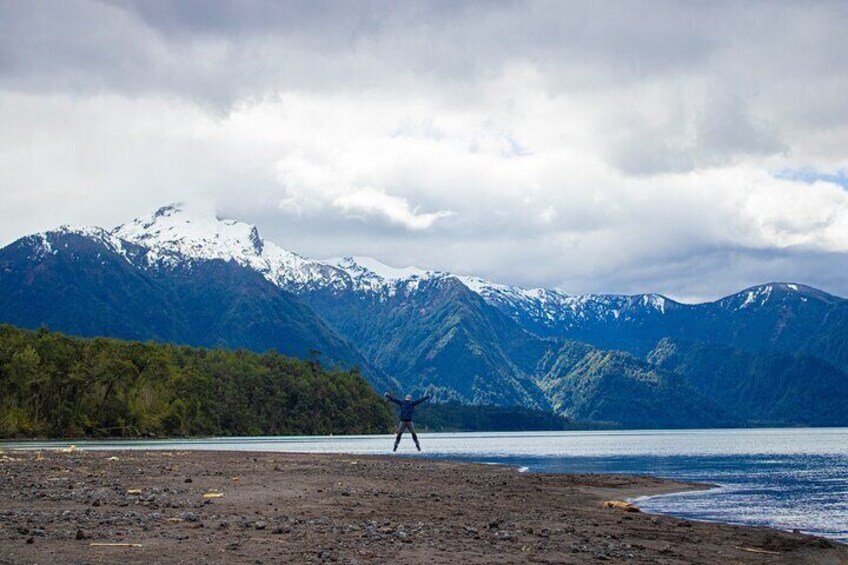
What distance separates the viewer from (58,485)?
32.8 metres

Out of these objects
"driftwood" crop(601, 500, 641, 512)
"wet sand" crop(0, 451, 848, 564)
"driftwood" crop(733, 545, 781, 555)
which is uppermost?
"wet sand" crop(0, 451, 848, 564)

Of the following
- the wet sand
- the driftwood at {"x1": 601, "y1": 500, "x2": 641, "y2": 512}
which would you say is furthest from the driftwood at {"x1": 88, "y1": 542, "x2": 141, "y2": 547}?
the driftwood at {"x1": 601, "y1": 500, "x2": 641, "y2": 512}

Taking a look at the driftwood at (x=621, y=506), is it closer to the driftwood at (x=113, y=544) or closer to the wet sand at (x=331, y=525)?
the wet sand at (x=331, y=525)

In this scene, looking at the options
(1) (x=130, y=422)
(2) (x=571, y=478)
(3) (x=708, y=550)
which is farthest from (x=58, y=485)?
(1) (x=130, y=422)

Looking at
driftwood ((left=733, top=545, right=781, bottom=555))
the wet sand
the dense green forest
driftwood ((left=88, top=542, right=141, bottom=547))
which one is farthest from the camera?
the dense green forest

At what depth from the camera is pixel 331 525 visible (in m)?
24.7

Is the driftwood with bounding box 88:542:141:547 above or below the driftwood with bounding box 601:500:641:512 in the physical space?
above

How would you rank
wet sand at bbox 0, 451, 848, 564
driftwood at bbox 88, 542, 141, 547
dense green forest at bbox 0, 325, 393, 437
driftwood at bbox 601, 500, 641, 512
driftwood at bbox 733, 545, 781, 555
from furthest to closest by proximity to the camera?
1. dense green forest at bbox 0, 325, 393, 437
2. driftwood at bbox 601, 500, 641, 512
3. driftwood at bbox 733, 545, 781, 555
4. wet sand at bbox 0, 451, 848, 564
5. driftwood at bbox 88, 542, 141, 547

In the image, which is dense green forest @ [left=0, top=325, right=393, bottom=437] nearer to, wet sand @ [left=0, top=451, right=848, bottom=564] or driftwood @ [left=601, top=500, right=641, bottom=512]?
wet sand @ [left=0, top=451, right=848, bottom=564]

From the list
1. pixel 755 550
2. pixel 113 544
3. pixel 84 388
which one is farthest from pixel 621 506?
pixel 84 388

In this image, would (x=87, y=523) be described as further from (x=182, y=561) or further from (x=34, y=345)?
(x=34, y=345)

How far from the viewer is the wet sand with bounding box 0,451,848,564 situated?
789 inches

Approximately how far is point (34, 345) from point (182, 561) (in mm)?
140742

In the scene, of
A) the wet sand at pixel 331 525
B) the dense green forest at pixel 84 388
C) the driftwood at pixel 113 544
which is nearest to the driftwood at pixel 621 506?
the wet sand at pixel 331 525
